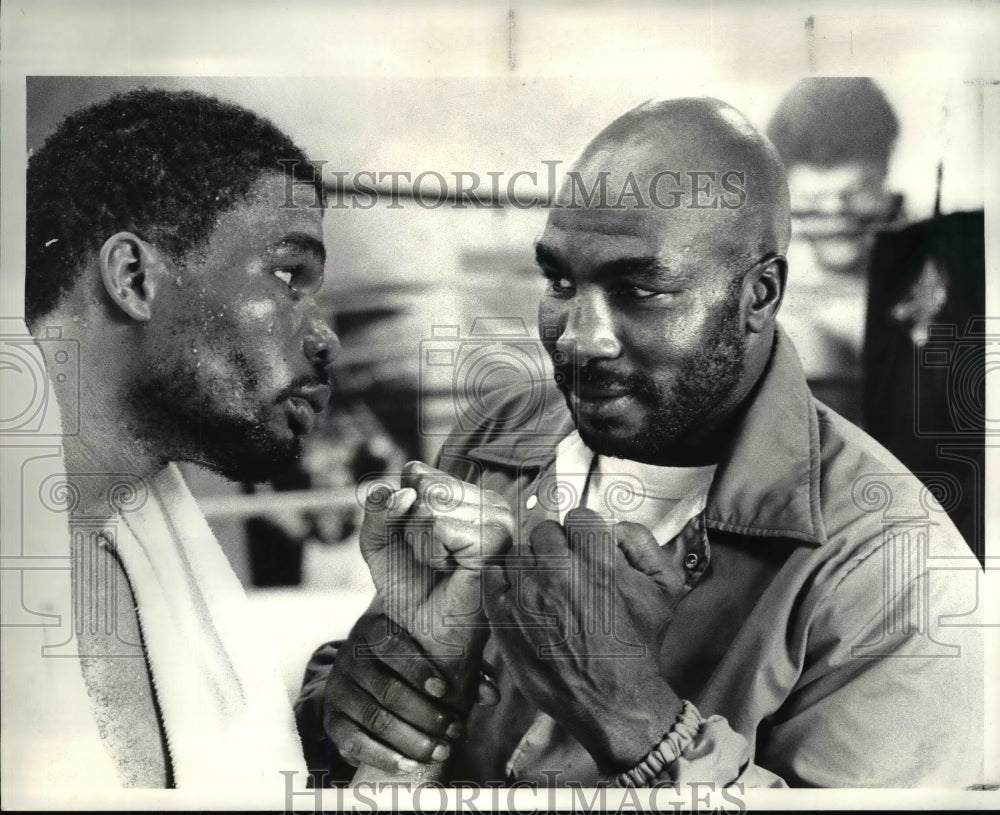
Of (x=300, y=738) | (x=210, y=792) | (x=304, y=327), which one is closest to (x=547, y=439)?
(x=304, y=327)

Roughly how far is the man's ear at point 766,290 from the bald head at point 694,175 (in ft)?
0.12

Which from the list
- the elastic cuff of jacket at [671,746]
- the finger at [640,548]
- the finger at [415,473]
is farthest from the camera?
the finger at [415,473]

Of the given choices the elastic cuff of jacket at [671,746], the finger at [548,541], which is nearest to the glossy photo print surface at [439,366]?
the finger at [548,541]

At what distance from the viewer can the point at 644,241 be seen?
10.2ft

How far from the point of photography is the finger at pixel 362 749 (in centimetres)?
316

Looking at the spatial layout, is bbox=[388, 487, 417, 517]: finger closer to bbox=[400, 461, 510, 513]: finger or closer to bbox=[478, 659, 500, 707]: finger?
bbox=[400, 461, 510, 513]: finger

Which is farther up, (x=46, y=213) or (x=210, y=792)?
(x=46, y=213)

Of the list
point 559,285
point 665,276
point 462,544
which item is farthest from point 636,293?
point 462,544

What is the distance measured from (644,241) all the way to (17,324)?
173 centimetres

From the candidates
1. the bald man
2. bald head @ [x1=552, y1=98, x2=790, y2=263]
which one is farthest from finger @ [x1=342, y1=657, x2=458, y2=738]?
bald head @ [x1=552, y1=98, x2=790, y2=263]

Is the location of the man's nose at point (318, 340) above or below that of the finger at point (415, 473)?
above

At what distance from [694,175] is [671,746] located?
1.48 m

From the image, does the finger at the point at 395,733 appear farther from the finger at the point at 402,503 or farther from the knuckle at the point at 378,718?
the finger at the point at 402,503

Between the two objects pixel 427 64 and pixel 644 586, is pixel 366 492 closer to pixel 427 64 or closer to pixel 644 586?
pixel 644 586
